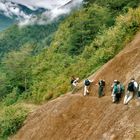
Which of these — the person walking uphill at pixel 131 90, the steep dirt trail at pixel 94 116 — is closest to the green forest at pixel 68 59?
the steep dirt trail at pixel 94 116

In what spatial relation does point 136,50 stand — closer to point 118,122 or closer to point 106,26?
point 118,122

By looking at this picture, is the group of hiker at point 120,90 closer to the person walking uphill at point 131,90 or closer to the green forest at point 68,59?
the person walking uphill at point 131,90

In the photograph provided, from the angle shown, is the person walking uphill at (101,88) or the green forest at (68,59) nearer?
the person walking uphill at (101,88)

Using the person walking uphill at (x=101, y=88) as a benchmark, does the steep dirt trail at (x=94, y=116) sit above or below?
below

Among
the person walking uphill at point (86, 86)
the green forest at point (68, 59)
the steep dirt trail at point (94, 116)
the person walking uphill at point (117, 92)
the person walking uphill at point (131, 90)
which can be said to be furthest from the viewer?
the green forest at point (68, 59)

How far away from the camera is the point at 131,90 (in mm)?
38344

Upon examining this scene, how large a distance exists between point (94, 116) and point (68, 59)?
43.8 m

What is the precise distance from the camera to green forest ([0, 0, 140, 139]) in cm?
5816

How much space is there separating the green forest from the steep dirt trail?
4.19m

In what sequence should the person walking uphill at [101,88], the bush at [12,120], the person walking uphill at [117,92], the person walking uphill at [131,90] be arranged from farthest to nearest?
the bush at [12,120], the person walking uphill at [101,88], the person walking uphill at [117,92], the person walking uphill at [131,90]

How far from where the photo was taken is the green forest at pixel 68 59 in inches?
2290

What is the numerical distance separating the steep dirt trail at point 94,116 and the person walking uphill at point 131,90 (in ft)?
1.65

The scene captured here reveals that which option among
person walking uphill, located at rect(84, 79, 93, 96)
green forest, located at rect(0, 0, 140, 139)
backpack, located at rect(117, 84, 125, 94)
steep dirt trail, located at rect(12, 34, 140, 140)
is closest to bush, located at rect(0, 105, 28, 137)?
green forest, located at rect(0, 0, 140, 139)

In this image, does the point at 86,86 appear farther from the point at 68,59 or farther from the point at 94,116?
the point at 68,59
